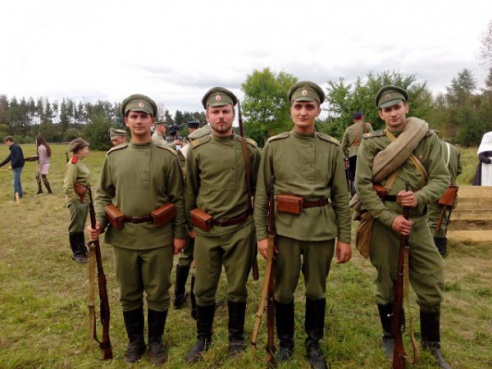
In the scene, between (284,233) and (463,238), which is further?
(463,238)

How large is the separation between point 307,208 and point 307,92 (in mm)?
1059

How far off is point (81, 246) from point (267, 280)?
4.76 m

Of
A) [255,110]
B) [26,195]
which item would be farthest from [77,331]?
[255,110]

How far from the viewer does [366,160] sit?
11.0 feet

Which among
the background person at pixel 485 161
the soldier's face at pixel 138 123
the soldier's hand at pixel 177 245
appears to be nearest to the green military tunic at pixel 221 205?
the soldier's hand at pixel 177 245

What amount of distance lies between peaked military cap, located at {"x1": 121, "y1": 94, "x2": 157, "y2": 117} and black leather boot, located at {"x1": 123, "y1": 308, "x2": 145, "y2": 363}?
1.98m

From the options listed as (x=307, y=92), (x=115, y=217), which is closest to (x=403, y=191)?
(x=307, y=92)

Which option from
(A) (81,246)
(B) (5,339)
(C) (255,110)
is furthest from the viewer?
(C) (255,110)

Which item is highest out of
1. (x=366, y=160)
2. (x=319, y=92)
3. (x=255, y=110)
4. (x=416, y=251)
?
(x=255, y=110)

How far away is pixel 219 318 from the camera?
4.34 m

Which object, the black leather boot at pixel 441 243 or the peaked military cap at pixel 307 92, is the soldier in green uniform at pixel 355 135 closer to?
the black leather boot at pixel 441 243

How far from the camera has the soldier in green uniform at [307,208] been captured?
3203 mm

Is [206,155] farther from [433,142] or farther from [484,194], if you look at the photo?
[484,194]

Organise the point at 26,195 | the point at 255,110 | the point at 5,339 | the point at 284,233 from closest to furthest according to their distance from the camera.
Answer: the point at 284,233 → the point at 5,339 → the point at 26,195 → the point at 255,110
